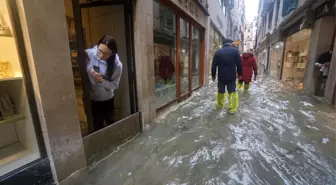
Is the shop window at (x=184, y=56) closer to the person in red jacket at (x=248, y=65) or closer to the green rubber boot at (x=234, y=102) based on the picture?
the green rubber boot at (x=234, y=102)

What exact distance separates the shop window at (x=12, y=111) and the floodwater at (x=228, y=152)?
0.77 m

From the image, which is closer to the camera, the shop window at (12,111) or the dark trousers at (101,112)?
the shop window at (12,111)

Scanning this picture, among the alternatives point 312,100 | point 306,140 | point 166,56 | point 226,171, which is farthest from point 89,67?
point 312,100

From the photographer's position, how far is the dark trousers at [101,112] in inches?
108

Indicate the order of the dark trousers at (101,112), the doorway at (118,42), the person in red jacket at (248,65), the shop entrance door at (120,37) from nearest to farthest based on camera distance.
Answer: the dark trousers at (101,112), the doorway at (118,42), the shop entrance door at (120,37), the person in red jacket at (248,65)

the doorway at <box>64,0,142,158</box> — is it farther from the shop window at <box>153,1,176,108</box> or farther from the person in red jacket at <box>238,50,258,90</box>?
the person in red jacket at <box>238,50,258,90</box>

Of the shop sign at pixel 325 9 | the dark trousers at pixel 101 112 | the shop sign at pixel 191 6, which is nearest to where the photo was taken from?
the dark trousers at pixel 101 112

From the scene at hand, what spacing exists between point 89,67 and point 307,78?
812cm

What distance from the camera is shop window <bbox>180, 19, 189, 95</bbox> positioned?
18.8ft

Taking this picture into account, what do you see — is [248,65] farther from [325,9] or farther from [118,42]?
[118,42]

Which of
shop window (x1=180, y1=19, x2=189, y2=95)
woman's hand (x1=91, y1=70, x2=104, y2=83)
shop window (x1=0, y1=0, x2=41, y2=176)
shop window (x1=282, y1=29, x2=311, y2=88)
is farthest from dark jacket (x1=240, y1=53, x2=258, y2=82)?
shop window (x1=0, y1=0, x2=41, y2=176)

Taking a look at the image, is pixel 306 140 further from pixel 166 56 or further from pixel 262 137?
pixel 166 56

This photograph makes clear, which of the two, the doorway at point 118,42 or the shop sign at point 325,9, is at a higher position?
the shop sign at point 325,9

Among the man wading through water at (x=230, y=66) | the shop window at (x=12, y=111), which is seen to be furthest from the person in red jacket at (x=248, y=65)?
the shop window at (x=12, y=111)
